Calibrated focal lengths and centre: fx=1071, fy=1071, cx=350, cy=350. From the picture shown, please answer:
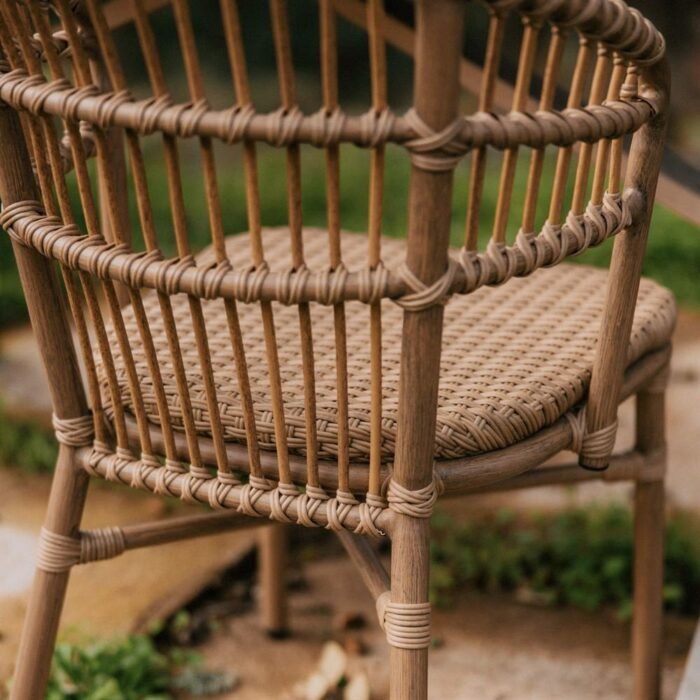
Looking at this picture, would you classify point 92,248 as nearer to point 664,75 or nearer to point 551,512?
point 664,75

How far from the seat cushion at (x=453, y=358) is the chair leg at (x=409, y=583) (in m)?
0.08

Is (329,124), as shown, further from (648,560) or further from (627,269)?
(648,560)

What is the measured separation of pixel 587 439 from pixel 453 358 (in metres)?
0.19

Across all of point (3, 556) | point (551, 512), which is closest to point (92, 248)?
point (3, 556)

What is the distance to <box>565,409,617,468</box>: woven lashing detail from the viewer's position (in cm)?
122

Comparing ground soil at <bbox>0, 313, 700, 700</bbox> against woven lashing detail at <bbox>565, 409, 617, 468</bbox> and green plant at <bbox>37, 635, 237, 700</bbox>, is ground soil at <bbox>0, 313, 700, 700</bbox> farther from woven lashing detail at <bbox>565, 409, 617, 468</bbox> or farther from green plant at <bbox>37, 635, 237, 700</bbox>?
woven lashing detail at <bbox>565, 409, 617, 468</bbox>

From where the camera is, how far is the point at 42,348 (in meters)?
1.18

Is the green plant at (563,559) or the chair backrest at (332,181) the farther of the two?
the green plant at (563,559)

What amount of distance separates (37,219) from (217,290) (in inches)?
9.4

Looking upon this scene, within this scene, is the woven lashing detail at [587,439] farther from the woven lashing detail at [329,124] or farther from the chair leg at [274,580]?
the chair leg at [274,580]

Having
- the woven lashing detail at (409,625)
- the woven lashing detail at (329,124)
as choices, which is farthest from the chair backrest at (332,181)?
the woven lashing detail at (409,625)

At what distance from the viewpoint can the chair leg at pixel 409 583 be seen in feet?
3.42

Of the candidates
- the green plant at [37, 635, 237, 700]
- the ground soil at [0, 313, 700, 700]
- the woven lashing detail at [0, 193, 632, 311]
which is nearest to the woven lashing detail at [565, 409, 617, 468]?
the woven lashing detail at [0, 193, 632, 311]

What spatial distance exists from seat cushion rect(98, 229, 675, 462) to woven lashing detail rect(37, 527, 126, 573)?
0.66 feet
